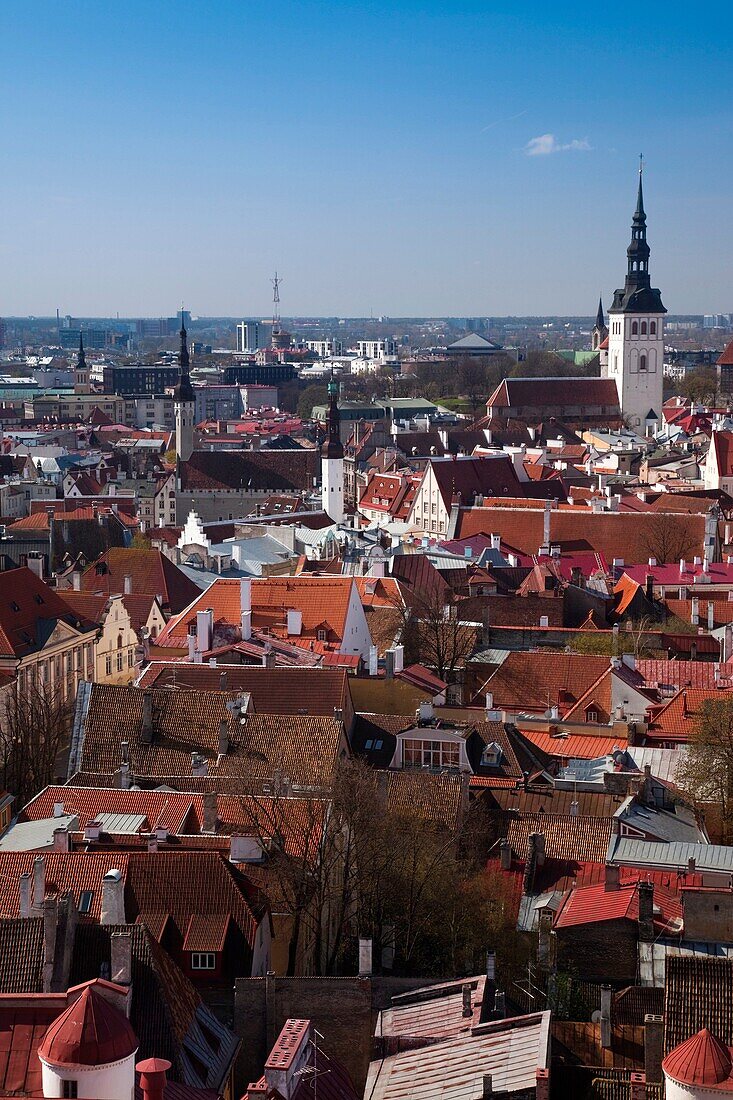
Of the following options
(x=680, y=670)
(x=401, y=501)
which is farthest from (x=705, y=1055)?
(x=401, y=501)

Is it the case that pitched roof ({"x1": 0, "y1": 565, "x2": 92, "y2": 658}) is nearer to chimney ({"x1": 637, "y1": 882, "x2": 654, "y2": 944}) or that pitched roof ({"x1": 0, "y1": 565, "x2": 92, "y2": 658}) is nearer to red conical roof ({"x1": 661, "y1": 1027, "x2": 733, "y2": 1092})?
chimney ({"x1": 637, "y1": 882, "x2": 654, "y2": 944})

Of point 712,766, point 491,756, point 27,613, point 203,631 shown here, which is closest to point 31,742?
point 203,631

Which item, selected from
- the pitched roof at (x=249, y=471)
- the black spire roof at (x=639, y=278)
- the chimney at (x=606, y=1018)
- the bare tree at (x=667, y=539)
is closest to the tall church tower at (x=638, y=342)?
the black spire roof at (x=639, y=278)

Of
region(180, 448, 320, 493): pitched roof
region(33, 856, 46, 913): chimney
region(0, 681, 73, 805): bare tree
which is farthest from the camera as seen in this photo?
region(180, 448, 320, 493): pitched roof

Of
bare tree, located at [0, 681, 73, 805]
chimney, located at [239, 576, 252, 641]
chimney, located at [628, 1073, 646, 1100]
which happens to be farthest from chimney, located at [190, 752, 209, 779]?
chimney, located at [628, 1073, 646, 1100]

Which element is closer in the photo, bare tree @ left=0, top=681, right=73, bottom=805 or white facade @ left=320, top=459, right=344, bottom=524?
bare tree @ left=0, top=681, right=73, bottom=805

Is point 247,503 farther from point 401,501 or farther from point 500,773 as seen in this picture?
point 500,773
